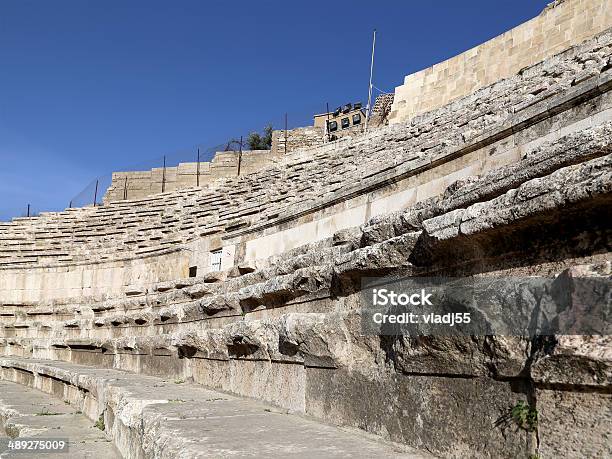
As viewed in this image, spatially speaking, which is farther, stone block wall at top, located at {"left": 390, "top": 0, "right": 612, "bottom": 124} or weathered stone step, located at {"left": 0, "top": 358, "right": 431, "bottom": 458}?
stone block wall at top, located at {"left": 390, "top": 0, "right": 612, "bottom": 124}

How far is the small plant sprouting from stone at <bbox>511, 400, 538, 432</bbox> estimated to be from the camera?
184 cm

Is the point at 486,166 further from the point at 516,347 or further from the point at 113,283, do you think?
the point at 113,283

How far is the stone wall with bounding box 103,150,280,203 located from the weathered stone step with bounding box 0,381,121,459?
17.7 meters

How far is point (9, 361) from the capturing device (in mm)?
11141

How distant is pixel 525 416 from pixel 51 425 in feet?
15.4

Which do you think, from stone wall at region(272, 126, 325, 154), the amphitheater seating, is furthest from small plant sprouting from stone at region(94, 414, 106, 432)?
stone wall at region(272, 126, 325, 154)

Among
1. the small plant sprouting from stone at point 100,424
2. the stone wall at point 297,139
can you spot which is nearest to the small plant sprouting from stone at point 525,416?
the small plant sprouting from stone at point 100,424

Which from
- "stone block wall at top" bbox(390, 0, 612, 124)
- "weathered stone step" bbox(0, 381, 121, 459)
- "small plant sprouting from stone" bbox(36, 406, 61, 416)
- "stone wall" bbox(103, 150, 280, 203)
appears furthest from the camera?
"stone wall" bbox(103, 150, 280, 203)

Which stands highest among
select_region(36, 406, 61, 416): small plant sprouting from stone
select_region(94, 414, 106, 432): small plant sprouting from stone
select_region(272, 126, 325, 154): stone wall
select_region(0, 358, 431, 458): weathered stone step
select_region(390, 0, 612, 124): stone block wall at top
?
select_region(272, 126, 325, 154): stone wall

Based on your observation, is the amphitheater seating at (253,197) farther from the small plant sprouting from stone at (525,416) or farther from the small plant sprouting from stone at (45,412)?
the small plant sprouting from stone at (525,416)

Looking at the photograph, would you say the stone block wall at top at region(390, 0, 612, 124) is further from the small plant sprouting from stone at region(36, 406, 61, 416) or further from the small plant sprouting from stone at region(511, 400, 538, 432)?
the small plant sprouting from stone at region(511, 400, 538, 432)

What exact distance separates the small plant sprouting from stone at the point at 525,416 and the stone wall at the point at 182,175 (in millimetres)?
22675

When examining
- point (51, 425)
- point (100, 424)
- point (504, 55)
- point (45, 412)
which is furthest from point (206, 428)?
point (504, 55)

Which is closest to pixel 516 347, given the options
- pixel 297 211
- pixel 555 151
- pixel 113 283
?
pixel 555 151
